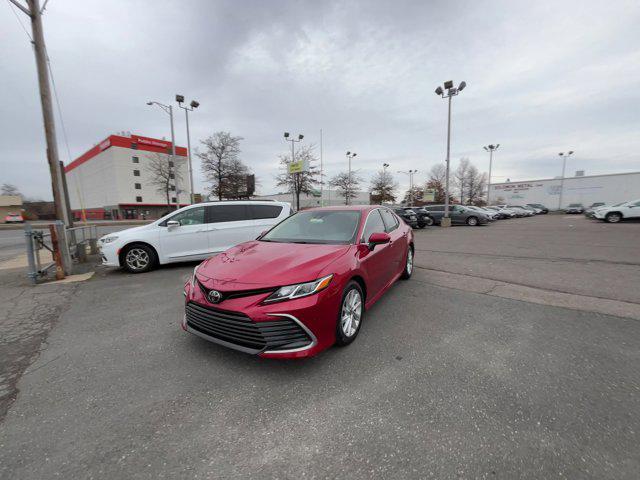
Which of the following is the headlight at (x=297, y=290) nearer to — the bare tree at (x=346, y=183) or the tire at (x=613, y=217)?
the tire at (x=613, y=217)

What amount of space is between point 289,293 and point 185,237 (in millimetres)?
5237

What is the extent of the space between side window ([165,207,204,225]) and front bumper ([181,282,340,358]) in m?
4.81

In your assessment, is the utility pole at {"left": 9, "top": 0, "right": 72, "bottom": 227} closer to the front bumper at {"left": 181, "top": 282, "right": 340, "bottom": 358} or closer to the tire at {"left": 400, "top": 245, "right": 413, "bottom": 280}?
the front bumper at {"left": 181, "top": 282, "right": 340, "bottom": 358}

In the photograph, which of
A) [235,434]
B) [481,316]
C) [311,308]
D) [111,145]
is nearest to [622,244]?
[481,316]

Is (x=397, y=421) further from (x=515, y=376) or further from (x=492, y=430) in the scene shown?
(x=515, y=376)

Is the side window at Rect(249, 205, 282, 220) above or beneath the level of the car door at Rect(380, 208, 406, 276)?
above

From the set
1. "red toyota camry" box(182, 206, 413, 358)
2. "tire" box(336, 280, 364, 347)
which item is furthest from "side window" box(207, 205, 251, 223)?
"tire" box(336, 280, 364, 347)

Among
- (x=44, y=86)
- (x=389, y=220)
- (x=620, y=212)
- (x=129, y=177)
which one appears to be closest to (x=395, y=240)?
(x=389, y=220)

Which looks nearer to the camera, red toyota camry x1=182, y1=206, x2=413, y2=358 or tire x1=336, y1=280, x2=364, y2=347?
red toyota camry x1=182, y1=206, x2=413, y2=358

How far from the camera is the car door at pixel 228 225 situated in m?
7.05

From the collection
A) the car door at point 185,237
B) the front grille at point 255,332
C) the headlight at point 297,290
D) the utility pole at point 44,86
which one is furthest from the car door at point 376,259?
the utility pole at point 44,86

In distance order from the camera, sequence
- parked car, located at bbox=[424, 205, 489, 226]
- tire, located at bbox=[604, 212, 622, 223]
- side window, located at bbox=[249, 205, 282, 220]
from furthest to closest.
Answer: parked car, located at bbox=[424, 205, 489, 226], tire, located at bbox=[604, 212, 622, 223], side window, located at bbox=[249, 205, 282, 220]

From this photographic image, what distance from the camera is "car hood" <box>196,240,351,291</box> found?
2561 mm

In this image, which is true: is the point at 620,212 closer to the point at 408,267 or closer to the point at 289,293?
the point at 408,267
